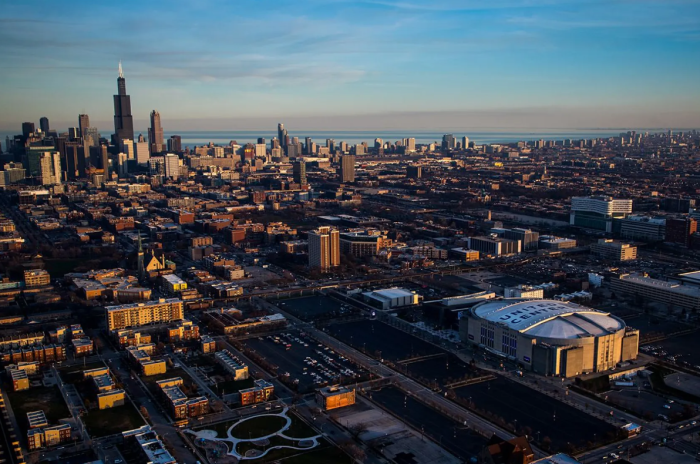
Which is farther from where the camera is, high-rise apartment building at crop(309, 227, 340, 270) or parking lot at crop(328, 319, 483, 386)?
high-rise apartment building at crop(309, 227, 340, 270)

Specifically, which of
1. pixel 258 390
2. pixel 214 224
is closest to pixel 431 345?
pixel 258 390

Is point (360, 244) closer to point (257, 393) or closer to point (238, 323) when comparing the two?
point (238, 323)

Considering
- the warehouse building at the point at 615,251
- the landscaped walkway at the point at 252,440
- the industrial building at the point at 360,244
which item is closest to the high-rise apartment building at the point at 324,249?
the industrial building at the point at 360,244

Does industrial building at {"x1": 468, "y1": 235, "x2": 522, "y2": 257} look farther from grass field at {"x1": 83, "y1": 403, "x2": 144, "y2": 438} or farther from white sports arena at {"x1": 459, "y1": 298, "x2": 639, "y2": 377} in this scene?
grass field at {"x1": 83, "y1": 403, "x2": 144, "y2": 438}

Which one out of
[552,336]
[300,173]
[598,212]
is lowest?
[552,336]

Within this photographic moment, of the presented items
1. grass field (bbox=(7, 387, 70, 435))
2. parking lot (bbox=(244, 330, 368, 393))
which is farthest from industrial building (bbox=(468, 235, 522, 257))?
grass field (bbox=(7, 387, 70, 435))

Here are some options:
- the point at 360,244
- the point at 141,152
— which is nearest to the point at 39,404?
the point at 360,244

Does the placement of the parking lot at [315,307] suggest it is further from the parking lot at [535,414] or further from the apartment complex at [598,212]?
the apartment complex at [598,212]

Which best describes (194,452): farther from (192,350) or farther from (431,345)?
(431,345)
